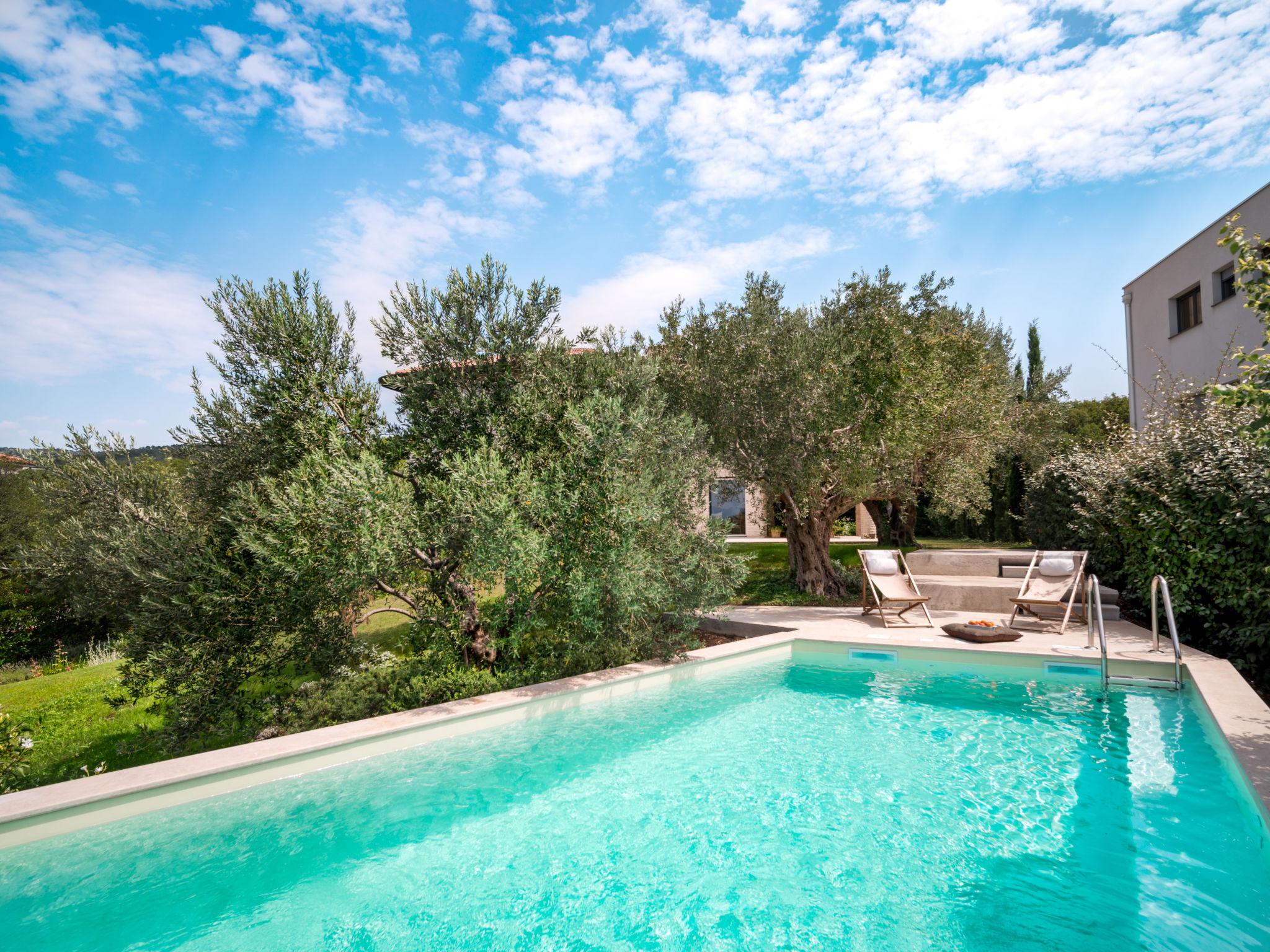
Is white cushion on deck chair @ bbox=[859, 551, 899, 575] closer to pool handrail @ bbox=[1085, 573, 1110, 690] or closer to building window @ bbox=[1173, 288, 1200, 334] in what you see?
pool handrail @ bbox=[1085, 573, 1110, 690]

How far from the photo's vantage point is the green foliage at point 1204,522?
6586 mm

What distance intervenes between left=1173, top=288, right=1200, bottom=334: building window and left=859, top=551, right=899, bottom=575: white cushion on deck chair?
33.3 feet

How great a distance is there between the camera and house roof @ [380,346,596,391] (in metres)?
7.77

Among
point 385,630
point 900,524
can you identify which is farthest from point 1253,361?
point 900,524

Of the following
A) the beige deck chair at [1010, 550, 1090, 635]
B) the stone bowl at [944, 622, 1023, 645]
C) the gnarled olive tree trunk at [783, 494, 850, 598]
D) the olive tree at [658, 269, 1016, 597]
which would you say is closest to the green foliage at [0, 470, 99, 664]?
the olive tree at [658, 269, 1016, 597]

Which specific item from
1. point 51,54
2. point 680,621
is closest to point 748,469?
point 680,621

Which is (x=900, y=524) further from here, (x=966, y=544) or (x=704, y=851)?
(x=704, y=851)

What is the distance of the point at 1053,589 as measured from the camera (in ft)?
33.4

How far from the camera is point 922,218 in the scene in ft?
42.6

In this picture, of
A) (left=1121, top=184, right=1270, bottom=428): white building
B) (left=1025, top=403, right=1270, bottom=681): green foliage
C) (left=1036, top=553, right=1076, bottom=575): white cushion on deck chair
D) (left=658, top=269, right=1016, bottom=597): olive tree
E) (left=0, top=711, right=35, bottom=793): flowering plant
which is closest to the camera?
(left=0, top=711, right=35, bottom=793): flowering plant

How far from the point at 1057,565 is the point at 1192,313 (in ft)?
30.1

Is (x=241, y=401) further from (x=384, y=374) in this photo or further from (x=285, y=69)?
(x=285, y=69)

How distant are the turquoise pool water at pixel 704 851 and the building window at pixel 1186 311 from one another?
12.7 metres

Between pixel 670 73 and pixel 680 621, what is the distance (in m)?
8.92
